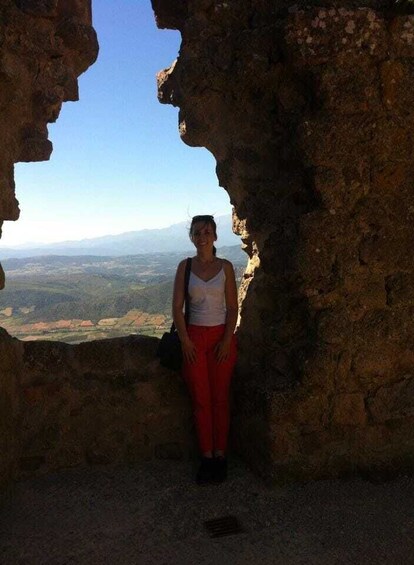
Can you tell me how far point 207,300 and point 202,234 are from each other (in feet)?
1.46

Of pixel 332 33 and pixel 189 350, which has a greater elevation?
pixel 332 33

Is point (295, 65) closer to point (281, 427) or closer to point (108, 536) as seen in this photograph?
point (281, 427)

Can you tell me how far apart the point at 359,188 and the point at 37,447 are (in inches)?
110

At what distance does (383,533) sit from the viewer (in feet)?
8.88

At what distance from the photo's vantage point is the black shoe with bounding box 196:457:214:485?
329 cm

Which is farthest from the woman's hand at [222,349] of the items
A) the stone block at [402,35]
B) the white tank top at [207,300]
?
the stone block at [402,35]

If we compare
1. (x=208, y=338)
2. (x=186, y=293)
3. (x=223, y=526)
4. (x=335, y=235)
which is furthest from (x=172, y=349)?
(x=335, y=235)

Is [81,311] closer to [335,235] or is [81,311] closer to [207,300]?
[207,300]

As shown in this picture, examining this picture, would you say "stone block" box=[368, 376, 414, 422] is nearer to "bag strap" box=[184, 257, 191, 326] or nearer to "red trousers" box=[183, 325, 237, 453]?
"red trousers" box=[183, 325, 237, 453]

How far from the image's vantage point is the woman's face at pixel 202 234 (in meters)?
3.35

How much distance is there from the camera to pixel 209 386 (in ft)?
11.3

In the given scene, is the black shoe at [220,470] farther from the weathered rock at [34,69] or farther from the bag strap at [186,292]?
the weathered rock at [34,69]

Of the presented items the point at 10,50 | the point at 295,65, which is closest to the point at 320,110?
the point at 295,65

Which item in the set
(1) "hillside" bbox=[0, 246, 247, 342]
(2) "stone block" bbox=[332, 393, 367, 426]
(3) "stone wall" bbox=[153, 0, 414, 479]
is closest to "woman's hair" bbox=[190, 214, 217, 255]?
(3) "stone wall" bbox=[153, 0, 414, 479]
